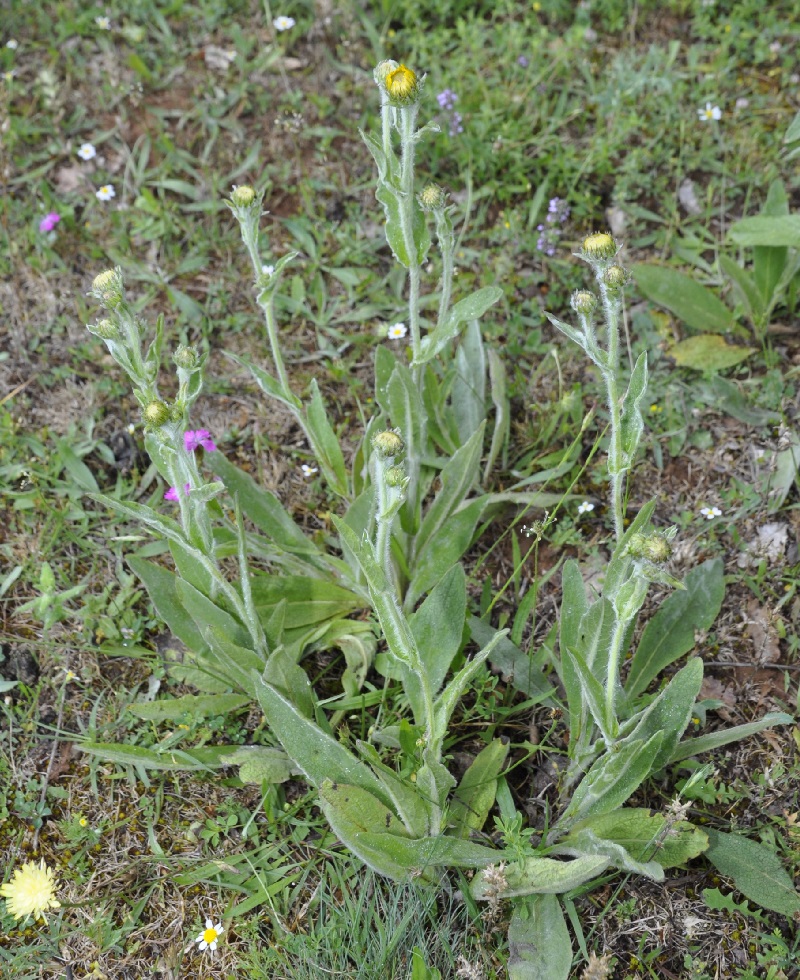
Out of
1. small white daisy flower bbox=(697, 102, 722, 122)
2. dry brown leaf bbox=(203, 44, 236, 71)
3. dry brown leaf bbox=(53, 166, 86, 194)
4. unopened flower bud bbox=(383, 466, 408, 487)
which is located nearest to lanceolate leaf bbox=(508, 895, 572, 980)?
unopened flower bud bbox=(383, 466, 408, 487)

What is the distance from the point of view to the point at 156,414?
221 centimetres

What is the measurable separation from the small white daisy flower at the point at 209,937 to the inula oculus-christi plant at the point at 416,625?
42cm

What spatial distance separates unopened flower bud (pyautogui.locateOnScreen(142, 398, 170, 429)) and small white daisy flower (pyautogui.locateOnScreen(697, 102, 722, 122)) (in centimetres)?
313

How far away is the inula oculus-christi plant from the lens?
7.37 feet

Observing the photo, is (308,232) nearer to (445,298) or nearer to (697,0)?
(445,298)

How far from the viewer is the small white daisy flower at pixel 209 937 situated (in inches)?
97.3

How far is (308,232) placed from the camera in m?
4.11

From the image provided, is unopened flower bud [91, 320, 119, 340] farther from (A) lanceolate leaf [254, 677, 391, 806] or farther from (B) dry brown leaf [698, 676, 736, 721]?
(B) dry brown leaf [698, 676, 736, 721]

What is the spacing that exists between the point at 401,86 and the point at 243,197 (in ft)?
1.87

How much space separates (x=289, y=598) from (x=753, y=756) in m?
1.54

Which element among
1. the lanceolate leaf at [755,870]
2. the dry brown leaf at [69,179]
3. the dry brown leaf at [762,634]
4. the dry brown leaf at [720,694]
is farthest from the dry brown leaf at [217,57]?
the lanceolate leaf at [755,870]

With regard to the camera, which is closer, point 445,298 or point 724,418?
point 445,298

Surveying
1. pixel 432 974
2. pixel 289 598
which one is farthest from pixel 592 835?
pixel 289 598

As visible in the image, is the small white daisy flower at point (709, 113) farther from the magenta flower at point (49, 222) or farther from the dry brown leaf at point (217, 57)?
the magenta flower at point (49, 222)
